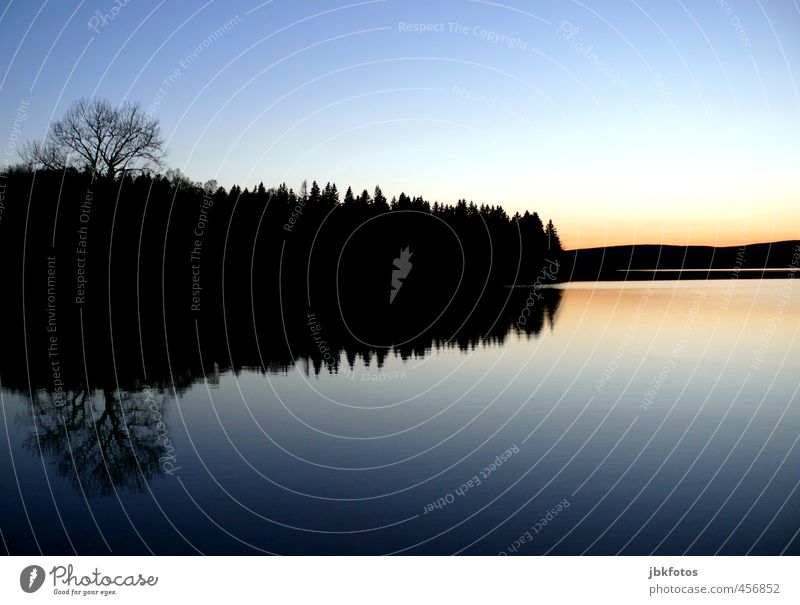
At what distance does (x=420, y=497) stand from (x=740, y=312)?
225 ft

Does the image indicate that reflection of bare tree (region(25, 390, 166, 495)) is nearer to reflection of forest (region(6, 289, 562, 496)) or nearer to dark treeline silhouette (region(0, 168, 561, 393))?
reflection of forest (region(6, 289, 562, 496))

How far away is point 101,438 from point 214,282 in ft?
343

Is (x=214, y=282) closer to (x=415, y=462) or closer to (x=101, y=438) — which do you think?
(x=101, y=438)

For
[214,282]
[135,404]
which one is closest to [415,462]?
[135,404]

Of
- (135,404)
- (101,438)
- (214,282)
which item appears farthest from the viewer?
(214,282)

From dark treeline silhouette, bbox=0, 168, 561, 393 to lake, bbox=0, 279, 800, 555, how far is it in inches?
271

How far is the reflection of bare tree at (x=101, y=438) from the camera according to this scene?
22.3m

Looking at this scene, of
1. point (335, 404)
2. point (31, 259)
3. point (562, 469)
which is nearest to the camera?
point (562, 469)

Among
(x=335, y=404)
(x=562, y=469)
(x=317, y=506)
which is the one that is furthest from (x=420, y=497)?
(x=335, y=404)

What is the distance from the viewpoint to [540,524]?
17.9 meters

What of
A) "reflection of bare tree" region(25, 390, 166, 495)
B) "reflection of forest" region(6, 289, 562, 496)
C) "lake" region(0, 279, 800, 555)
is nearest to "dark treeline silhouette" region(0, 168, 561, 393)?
"reflection of forest" region(6, 289, 562, 496)

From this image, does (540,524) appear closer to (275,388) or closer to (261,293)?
(275,388)

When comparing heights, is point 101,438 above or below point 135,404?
below

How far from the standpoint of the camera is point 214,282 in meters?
129
